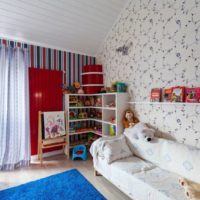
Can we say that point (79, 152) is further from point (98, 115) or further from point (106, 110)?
point (106, 110)

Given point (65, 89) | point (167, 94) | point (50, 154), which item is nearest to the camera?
point (167, 94)

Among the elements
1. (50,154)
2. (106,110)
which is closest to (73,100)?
(106,110)

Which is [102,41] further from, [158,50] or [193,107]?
[193,107]

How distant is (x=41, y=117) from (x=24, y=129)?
38cm

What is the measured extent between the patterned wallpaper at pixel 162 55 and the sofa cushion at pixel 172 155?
256 millimetres

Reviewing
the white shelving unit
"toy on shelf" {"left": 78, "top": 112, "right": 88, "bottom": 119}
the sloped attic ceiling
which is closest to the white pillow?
the white shelving unit

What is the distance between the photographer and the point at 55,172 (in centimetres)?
272

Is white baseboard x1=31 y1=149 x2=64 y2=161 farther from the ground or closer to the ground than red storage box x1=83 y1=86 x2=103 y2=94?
closer to the ground

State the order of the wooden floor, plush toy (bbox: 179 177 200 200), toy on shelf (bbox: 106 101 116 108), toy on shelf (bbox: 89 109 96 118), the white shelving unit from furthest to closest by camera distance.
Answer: toy on shelf (bbox: 89 109 96 118), toy on shelf (bbox: 106 101 116 108), the white shelving unit, the wooden floor, plush toy (bbox: 179 177 200 200)

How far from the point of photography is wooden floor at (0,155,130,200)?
7.13 ft

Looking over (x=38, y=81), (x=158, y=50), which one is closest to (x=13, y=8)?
(x=38, y=81)

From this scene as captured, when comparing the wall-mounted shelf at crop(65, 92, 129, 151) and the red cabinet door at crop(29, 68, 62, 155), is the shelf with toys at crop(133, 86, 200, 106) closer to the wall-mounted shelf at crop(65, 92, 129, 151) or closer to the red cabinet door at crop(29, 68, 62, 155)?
the wall-mounted shelf at crop(65, 92, 129, 151)

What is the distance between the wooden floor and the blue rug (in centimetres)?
14

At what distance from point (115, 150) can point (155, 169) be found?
1.94 ft
